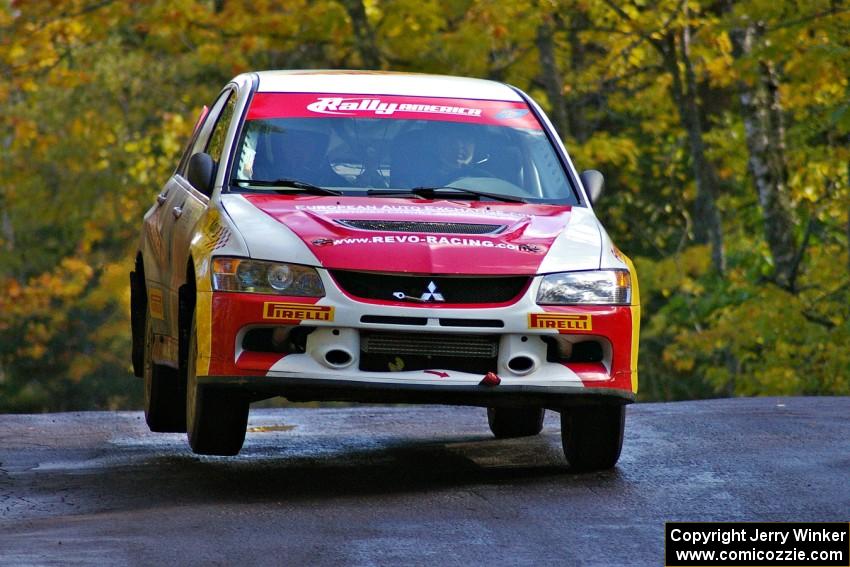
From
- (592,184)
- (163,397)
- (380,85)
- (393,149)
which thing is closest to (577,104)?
(163,397)

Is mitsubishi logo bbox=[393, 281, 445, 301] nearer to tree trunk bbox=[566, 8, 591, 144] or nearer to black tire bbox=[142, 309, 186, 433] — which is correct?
black tire bbox=[142, 309, 186, 433]

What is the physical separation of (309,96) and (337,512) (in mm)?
2817

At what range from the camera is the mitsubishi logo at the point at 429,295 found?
8523 millimetres

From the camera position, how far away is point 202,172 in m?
9.55

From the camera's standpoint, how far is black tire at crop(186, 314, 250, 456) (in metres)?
8.89

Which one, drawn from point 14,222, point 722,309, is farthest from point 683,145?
point 14,222

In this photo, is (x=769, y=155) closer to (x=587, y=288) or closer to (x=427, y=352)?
(x=587, y=288)

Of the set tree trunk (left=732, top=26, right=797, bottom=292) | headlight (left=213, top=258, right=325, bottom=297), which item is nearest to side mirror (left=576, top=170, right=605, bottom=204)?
headlight (left=213, top=258, right=325, bottom=297)

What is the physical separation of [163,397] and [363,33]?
15605mm

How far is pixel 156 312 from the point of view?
35.2 feet

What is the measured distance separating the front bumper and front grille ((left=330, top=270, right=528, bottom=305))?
2.1 inches

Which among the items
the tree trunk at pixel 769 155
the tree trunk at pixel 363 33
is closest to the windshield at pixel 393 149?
the tree trunk at pixel 769 155

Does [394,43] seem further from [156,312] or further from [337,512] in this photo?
[337,512]

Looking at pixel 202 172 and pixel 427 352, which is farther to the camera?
pixel 202 172
